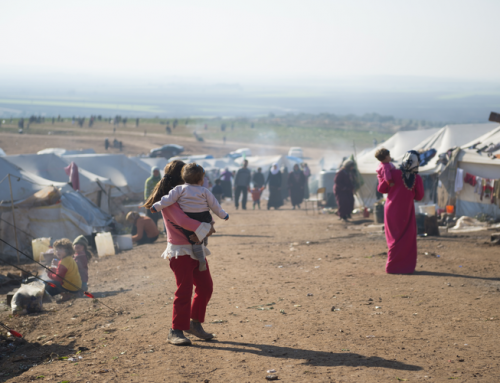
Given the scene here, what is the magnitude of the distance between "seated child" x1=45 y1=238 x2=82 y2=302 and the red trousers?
3.24 m

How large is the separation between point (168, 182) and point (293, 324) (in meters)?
1.75

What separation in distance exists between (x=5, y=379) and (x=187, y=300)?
148 centimetres

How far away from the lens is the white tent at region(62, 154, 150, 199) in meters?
19.0

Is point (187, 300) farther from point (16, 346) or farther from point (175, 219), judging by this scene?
point (16, 346)

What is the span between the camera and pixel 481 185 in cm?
1238

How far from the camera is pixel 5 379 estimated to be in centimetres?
414

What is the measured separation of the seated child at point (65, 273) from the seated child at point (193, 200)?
3.33 meters

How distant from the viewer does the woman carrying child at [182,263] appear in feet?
13.7

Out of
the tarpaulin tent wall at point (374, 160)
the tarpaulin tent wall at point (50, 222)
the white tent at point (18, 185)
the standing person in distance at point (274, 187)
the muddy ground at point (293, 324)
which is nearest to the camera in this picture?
the muddy ground at point (293, 324)

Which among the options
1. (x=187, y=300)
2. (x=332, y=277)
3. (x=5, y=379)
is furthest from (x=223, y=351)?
(x=332, y=277)

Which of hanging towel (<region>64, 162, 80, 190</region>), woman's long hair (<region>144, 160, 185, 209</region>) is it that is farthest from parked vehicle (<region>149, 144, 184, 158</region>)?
woman's long hair (<region>144, 160, 185, 209</region>)

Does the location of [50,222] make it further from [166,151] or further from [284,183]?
[166,151]

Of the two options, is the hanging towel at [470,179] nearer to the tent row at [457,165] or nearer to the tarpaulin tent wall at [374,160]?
the tent row at [457,165]

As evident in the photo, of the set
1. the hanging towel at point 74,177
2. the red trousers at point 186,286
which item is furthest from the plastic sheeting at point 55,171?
the red trousers at point 186,286
